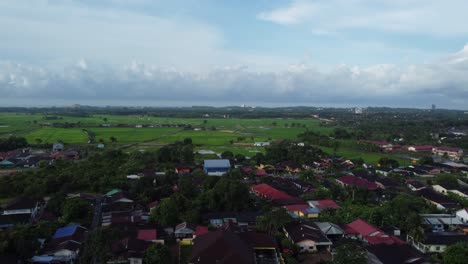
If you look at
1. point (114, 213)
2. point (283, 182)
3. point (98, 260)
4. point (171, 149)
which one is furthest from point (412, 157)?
point (98, 260)

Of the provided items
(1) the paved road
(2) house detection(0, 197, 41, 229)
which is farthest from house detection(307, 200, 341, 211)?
(2) house detection(0, 197, 41, 229)

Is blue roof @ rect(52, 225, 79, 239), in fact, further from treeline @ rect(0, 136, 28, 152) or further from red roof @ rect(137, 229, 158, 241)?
treeline @ rect(0, 136, 28, 152)

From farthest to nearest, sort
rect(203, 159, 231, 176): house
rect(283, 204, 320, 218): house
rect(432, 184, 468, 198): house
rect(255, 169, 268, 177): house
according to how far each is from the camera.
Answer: rect(203, 159, 231, 176): house
rect(255, 169, 268, 177): house
rect(432, 184, 468, 198): house
rect(283, 204, 320, 218): house

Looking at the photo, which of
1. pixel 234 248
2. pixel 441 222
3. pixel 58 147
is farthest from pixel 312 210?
pixel 58 147

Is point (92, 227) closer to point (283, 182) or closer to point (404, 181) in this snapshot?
point (283, 182)

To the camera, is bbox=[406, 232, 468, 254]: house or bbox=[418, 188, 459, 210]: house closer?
bbox=[406, 232, 468, 254]: house

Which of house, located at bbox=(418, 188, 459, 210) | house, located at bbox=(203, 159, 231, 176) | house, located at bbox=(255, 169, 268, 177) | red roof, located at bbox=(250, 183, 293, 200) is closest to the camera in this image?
house, located at bbox=(418, 188, 459, 210)

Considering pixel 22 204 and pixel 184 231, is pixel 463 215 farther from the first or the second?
pixel 22 204
